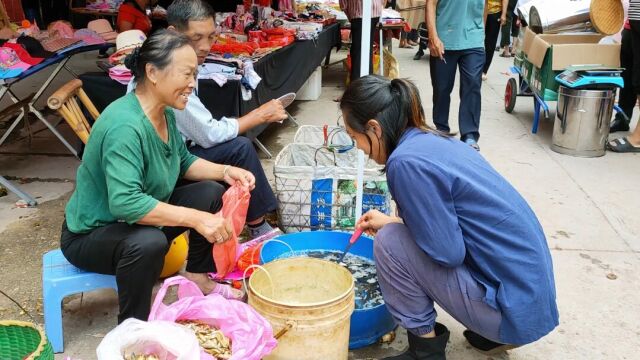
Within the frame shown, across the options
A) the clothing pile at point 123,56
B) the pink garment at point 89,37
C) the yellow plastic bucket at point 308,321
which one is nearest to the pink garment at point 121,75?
the clothing pile at point 123,56

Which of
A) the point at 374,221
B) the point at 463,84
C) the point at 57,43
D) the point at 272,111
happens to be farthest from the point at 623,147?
the point at 57,43

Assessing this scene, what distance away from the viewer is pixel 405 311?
2199mm

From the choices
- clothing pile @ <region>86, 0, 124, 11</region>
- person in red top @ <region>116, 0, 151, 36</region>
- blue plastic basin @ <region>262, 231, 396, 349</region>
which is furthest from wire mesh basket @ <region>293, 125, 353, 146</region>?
clothing pile @ <region>86, 0, 124, 11</region>

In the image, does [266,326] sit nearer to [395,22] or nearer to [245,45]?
[245,45]

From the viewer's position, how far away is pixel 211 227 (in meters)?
2.25

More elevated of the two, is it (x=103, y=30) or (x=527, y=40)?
(x=103, y=30)

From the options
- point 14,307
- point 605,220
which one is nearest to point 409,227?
point 14,307

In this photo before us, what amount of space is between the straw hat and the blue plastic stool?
5.06 meters

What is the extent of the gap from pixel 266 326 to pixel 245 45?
333cm

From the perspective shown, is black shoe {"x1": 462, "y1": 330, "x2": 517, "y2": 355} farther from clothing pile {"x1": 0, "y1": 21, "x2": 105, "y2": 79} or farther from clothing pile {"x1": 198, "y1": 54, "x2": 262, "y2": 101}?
clothing pile {"x1": 0, "y1": 21, "x2": 105, "y2": 79}

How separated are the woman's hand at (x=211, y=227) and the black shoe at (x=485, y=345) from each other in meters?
1.15

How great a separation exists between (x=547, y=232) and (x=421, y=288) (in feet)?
6.12

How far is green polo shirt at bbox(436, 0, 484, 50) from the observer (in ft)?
15.3

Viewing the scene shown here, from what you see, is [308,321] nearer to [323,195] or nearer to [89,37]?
[323,195]
